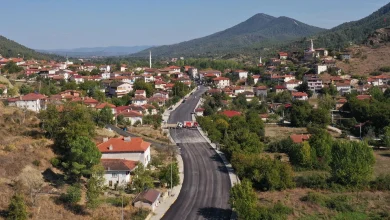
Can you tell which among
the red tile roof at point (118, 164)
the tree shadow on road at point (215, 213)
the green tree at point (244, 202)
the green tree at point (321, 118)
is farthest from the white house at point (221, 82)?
the green tree at point (244, 202)

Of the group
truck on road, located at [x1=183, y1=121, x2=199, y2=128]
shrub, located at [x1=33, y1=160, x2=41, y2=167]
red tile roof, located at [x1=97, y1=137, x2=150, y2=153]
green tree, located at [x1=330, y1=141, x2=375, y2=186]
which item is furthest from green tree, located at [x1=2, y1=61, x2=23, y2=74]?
green tree, located at [x1=330, y1=141, x2=375, y2=186]

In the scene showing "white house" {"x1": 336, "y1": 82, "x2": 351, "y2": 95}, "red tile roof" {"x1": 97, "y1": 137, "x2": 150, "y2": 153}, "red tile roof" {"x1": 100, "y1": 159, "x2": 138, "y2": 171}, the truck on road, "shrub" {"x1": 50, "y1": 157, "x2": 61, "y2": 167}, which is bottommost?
the truck on road

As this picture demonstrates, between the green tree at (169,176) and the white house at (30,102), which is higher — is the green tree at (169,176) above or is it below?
below

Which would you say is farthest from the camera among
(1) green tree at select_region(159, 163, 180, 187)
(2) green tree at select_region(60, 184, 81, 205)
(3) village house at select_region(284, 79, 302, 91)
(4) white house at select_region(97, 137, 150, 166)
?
(3) village house at select_region(284, 79, 302, 91)

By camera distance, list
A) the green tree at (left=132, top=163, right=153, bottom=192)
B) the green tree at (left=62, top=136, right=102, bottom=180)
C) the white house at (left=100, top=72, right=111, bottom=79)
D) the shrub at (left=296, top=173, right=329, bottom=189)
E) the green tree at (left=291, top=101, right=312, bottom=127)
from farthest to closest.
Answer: the white house at (left=100, top=72, right=111, bottom=79) < the green tree at (left=291, top=101, right=312, bottom=127) < the shrub at (left=296, top=173, right=329, bottom=189) < the green tree at (left=132, top=163, right=153, bottom=192) < the green tree at (left=62, top=136, right=102, bottom=180)

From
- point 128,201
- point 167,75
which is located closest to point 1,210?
point 128,201

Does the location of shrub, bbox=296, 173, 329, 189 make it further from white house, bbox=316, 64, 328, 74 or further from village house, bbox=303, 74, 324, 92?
white house, bbox=316, 64, 328, 74

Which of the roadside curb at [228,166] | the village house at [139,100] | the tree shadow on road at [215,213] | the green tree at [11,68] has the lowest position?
the tree shadow on road at [215,213]

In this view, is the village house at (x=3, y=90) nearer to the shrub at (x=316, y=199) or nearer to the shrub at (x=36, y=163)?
the shrub at (x=36, y=163)
